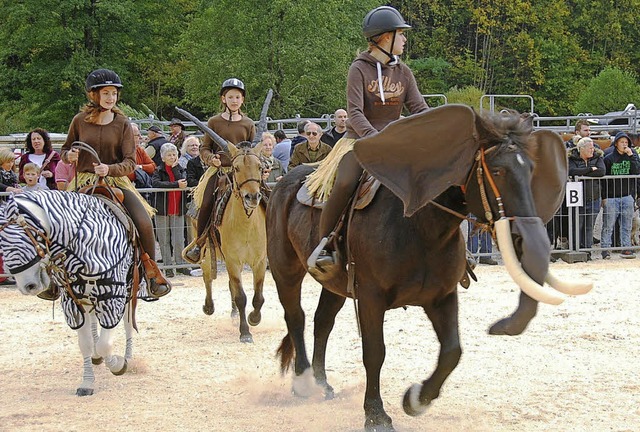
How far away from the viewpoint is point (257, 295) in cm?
1052

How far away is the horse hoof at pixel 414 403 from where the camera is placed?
634 cm

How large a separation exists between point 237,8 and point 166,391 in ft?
98.9

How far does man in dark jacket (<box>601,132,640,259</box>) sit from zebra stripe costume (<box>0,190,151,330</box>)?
10474 mm

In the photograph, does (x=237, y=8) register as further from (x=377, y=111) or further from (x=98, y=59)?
(x=377, y=111)

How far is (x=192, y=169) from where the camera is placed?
49.2ft

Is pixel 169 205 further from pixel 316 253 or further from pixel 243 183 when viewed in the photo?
pixel 316 253

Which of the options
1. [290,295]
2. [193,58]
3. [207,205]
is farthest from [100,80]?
[193,58]

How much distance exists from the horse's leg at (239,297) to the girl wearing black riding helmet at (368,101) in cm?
346

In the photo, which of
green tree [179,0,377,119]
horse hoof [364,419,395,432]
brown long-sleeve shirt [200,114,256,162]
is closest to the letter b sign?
brown long-sleeve shirt [200,114,256,162]

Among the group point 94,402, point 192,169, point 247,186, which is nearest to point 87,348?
point 94,402

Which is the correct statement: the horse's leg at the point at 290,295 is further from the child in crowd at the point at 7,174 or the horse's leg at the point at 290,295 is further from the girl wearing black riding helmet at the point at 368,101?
the child in crowd at the point at 7,174

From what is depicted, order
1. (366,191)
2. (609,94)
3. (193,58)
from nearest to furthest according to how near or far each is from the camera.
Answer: (366,191)
(609,94)
(193,58)

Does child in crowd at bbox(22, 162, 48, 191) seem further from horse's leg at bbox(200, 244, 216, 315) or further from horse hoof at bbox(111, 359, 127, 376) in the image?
horse hoof at bbox(111, 359, 127, 376)

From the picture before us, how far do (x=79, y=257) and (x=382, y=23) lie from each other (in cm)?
309
